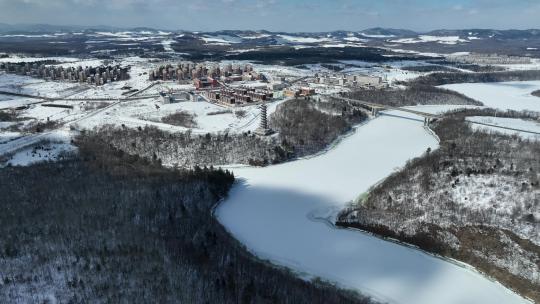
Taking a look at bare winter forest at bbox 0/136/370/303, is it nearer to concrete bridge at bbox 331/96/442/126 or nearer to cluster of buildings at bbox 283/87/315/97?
concrete bridge at bbox 331/96/442/126

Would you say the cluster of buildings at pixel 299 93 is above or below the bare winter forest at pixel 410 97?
above

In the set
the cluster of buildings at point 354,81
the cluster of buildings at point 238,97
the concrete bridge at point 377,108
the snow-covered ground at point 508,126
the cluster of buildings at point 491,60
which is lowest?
the snow-covered ground at point 508,126

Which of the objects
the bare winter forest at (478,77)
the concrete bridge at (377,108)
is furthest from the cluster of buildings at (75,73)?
the bare winter forest at (478,77)

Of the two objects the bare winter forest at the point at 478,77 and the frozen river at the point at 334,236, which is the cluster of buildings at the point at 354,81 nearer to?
the bare winter forest at the point at 478,77

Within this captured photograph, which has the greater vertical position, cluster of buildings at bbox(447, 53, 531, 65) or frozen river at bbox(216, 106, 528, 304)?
cluster of buildings at bbox(447, 53, 531, 65)

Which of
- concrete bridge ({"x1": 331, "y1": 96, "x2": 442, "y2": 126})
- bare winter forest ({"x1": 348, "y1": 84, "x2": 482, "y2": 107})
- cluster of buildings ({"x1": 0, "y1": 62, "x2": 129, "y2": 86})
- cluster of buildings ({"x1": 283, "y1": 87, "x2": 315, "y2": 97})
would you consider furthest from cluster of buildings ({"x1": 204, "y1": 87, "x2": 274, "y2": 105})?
cluster of buildings ({"x1": 0, "y1": 62, "x2": 129, "y2": 86})

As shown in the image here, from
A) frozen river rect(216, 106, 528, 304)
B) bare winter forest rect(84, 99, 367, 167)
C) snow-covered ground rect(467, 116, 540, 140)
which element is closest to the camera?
frozen river rect(216, 106, 528, 304)
